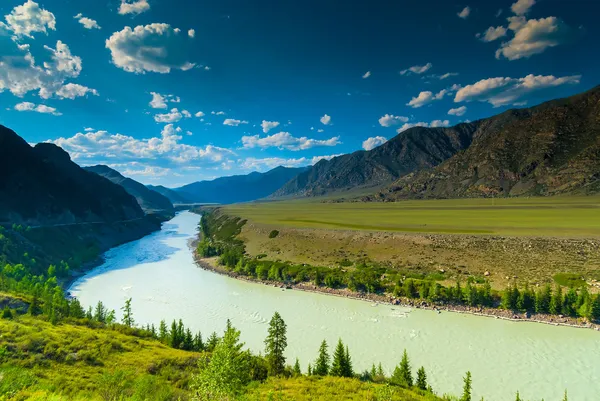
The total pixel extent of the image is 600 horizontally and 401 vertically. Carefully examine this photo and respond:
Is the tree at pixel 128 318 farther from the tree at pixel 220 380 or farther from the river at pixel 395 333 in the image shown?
the tree at pixel 220 380

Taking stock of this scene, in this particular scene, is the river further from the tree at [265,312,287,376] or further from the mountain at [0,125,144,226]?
the mountain at [0,125,144,226]

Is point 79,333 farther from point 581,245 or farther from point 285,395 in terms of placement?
point 581,245

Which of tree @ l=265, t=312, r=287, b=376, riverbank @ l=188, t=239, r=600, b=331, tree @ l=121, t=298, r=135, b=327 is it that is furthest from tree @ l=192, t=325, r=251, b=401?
riverbank @ l=188, t=239, r=600, b=331

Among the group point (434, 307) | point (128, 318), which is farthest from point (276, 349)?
point (434, 307)

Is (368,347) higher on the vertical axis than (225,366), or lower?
lower

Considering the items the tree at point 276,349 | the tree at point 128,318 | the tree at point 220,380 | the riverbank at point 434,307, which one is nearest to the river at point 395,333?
the riverbank at point 434,307

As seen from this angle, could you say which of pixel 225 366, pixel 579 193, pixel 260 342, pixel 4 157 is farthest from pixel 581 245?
pixel 4 157

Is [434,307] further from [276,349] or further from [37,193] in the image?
[37,193]
